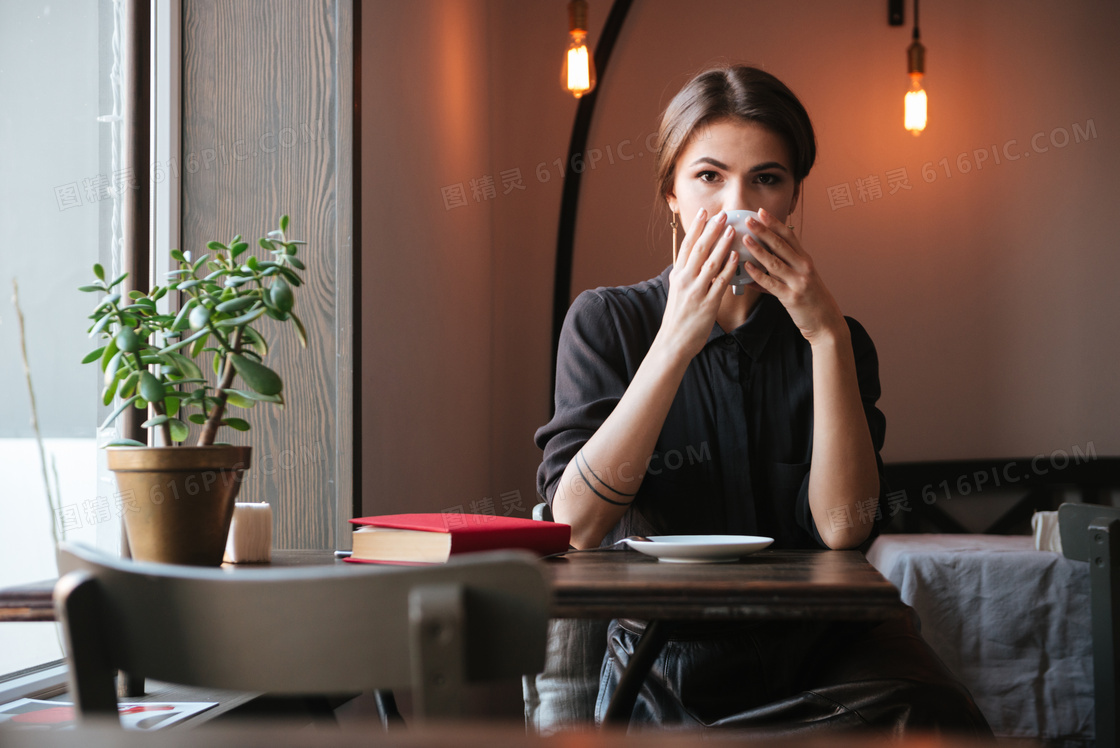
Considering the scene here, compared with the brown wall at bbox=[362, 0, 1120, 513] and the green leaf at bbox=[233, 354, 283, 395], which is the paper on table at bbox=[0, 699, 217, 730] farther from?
the brown wall at bbox=[362, 0, 1120, 513]

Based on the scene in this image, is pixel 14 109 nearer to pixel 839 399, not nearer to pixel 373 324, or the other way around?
pixel 373 324

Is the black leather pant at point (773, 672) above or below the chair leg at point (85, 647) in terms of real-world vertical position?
below

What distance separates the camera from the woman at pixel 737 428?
1135 millimetres

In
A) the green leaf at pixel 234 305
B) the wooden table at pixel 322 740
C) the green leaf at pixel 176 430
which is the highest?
the green leaf at pixel 234 305

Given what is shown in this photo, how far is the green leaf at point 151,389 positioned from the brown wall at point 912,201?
292 cm

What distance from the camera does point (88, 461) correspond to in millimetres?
1577

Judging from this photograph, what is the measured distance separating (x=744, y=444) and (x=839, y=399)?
219 mm

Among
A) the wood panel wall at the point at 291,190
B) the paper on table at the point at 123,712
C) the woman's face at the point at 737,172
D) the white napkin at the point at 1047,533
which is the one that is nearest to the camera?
the paper on table at the point at 123,712

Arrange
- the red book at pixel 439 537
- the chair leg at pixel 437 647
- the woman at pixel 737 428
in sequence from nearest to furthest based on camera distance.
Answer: the chair leg at pixel 437 647, the red book at pixel 439 537, the woman at pixel 737 428

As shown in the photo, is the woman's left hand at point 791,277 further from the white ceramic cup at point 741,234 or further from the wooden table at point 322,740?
the wooden table at point 322,740

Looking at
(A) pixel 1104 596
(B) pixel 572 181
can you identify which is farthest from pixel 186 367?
(B) pixel 572 181

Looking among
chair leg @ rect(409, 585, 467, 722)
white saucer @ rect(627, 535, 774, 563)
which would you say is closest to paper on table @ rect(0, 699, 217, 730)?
white saucer @ rect(627, 535, 774, 563)

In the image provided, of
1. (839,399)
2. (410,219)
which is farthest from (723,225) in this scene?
(410,219)

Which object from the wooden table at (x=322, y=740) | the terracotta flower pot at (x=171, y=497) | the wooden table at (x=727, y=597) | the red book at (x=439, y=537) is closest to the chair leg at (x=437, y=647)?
the wooden table at (x=322, y=740)
